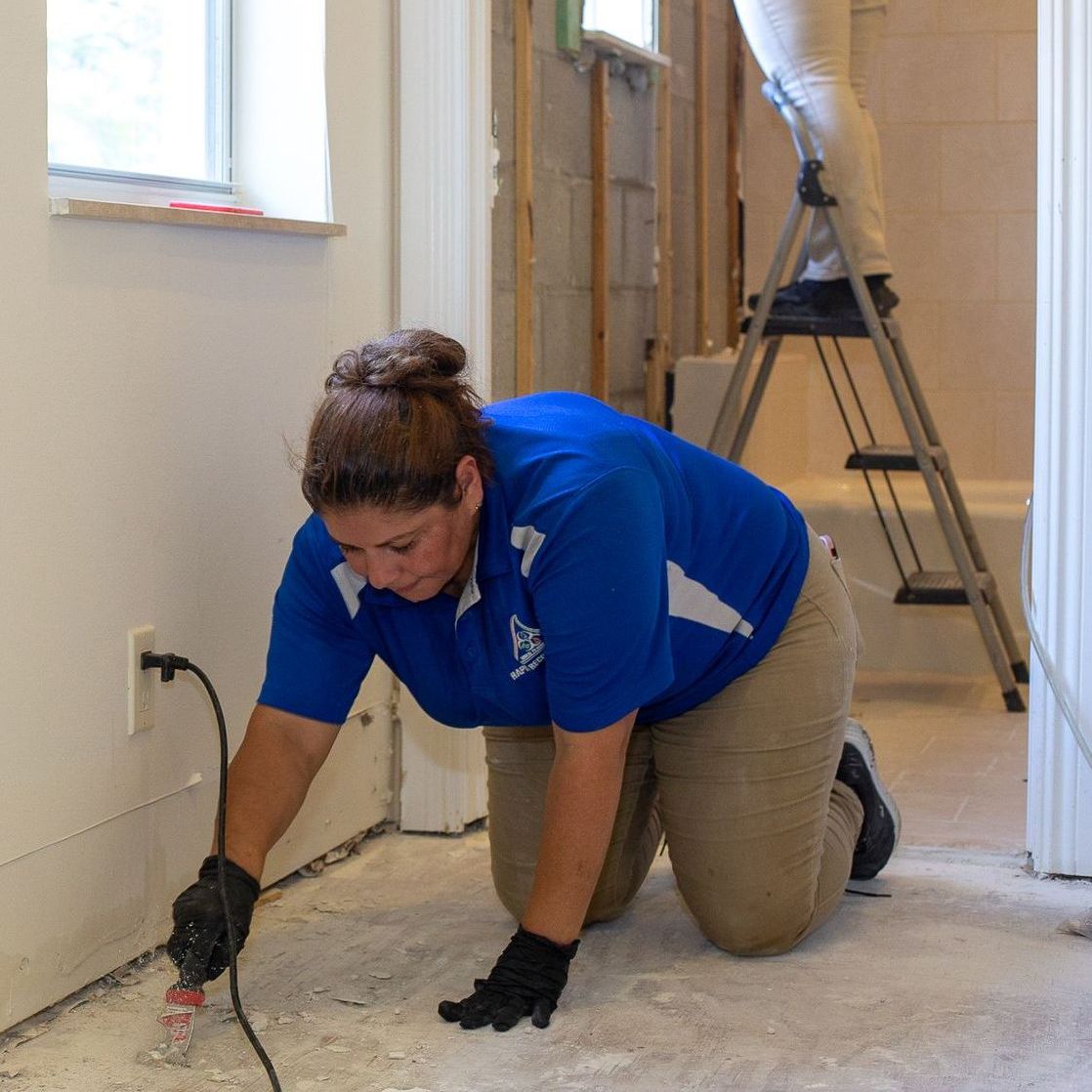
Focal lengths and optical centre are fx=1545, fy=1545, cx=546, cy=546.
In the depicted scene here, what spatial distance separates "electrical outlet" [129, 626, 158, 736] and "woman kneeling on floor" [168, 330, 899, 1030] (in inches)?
6.8

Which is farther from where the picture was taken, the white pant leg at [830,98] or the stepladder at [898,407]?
the stepladder at [898,407]

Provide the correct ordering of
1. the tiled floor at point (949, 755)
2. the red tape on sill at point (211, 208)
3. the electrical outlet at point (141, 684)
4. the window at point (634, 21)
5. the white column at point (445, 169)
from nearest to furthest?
the electrical outlet at point (141, 684) < the red tape on sill at point (211, 208) < the white column at point (445, 169) < the tiled floor at point (949, 755) < the window at point (634, 21)

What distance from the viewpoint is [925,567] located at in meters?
4.23

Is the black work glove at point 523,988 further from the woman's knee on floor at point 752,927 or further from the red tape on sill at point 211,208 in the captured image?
the red tape on sill at point 211,208

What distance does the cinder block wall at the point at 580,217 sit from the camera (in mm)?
2922

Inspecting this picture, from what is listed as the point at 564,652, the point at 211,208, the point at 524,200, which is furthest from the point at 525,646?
the point at 524,200

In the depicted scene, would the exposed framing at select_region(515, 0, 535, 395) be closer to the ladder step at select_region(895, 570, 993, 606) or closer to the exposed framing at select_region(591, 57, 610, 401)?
the exposed framing at select_region(591, 57, 610, 401)

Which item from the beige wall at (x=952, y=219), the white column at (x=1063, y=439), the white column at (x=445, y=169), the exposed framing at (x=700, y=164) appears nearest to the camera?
the white column at (x=1063, y=439)

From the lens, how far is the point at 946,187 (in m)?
4.80

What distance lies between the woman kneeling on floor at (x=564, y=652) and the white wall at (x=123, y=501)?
0.20 m

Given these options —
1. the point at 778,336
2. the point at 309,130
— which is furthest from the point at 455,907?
the point at 778,336

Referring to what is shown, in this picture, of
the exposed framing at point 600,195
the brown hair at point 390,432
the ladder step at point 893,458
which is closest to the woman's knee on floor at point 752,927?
the brown hair at point 390,432

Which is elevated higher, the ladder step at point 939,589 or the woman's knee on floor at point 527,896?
the ladder step at point 939,589

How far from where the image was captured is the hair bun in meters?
1.65
